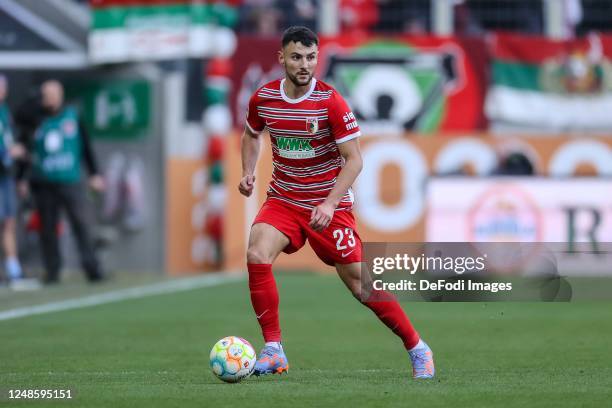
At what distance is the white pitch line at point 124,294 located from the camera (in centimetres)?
1236

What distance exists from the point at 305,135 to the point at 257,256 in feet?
2.29

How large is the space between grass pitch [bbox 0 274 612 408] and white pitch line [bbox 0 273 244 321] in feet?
0.95

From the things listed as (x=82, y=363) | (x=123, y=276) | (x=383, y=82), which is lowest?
(x=123, y=276)

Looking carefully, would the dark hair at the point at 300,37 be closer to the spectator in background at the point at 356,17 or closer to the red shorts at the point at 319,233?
the red shorts at the point at 319,233

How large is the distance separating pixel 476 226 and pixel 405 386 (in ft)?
35.3

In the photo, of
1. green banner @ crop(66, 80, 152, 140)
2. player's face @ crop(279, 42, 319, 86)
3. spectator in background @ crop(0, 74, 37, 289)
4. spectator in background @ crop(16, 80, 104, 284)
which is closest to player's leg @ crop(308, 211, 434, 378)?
player's face @ crop(279, 42, 319, 86)

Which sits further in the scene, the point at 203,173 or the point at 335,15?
the point at 335,15

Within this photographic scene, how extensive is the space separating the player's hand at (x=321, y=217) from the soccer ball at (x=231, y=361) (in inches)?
28.5

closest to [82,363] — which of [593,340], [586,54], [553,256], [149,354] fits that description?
[149,354]

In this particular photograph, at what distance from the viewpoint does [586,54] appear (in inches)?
750

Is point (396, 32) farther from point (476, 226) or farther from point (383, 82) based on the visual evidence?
point (476, 226)

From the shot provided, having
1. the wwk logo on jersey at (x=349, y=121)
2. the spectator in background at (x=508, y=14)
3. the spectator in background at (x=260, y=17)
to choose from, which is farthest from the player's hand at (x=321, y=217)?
the spectator in background at (x=508, y=14)

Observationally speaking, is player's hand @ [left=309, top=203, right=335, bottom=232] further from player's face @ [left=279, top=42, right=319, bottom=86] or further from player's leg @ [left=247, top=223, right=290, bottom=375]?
player's face @ [left=279, top=42, right=319, bottom=86]

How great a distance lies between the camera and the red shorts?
24.7ft
